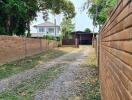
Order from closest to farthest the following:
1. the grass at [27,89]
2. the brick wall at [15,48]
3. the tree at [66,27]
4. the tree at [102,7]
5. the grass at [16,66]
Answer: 1. the grass at [27,89]
2. the tree at [102,7]
3. the grass at [16,66]
4. the brick wall at [15,48]
5. the tree at [66,27]

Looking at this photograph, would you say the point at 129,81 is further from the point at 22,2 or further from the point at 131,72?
the point at 22,2

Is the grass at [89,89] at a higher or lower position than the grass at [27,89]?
lower

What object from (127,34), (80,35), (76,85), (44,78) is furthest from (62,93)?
(80,35)

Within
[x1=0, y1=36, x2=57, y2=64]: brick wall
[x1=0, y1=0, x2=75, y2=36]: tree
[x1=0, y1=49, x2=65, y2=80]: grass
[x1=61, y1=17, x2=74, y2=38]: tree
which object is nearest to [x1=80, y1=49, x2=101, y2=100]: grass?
[x1=0, y1=49, x2=65, y2=80]: grass

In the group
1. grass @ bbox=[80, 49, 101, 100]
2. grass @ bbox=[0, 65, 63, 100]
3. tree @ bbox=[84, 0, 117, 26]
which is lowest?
grass @ bbox=[80, 49, 101, 100]

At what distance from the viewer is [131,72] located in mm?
2561

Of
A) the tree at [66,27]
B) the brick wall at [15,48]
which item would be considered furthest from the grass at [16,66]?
the tree at [66,27]

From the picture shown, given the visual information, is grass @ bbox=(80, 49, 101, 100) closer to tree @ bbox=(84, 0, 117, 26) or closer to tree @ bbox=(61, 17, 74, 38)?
tree @ bbox=(84, 0, 117, 26)

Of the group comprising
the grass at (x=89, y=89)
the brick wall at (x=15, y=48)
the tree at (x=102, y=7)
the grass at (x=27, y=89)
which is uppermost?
the tree at (x=102, y=7)

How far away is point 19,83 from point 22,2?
57.5ft

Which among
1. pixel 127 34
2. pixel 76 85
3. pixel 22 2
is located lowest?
pixel 76 85

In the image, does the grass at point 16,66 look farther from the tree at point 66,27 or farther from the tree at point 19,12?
the tree at point 66,27

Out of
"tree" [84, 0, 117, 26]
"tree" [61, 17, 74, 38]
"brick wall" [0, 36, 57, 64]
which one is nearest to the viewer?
"tree" [84, 0, 117, 26]

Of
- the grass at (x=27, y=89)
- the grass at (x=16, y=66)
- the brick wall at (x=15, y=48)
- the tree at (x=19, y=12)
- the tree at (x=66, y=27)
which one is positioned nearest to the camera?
the grass at (x=27, y=89)
